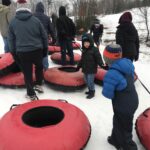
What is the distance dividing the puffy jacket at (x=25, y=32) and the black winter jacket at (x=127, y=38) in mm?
1440

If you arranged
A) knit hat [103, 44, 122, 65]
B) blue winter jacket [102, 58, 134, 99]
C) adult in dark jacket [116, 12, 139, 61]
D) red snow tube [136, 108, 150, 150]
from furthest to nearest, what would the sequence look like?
adult in dark jacket [116, 12, 139, 61]
red snow tube [136, 108, 150, 150]
knit hat [103, 44, 122, 65]
blue winter jacket [102, 58, 134, 99]

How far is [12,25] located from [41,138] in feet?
6.92

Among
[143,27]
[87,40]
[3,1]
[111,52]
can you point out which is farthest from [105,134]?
[143,27]

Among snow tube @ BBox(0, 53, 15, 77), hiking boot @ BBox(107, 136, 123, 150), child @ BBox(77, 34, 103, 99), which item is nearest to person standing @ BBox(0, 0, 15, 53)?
snow tube @ BBox(0, 53, 15, 77)

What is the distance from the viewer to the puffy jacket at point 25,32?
4.30 meters

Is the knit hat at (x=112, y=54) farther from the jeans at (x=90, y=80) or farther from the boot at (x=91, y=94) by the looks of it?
the boot at (x=91, y=94)

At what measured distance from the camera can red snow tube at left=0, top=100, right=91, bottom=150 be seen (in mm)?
2967

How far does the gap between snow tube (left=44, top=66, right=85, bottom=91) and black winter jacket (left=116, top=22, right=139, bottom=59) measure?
991mm

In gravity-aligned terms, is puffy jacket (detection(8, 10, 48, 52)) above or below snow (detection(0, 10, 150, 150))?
above

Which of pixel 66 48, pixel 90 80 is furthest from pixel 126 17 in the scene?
pixel 66 48

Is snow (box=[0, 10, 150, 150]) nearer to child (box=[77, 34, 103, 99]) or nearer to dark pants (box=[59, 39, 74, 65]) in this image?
child (box=[77, 34, 103, 99])

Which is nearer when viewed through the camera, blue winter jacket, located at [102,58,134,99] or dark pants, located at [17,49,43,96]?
blue winter jacket, located at [102,58,134,99]

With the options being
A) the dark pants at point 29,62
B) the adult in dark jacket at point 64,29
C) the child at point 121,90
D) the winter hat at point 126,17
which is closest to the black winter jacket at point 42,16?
the adult in dark jacket at point 64,29

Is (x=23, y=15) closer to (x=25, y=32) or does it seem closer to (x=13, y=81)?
(x=25, y=32)
